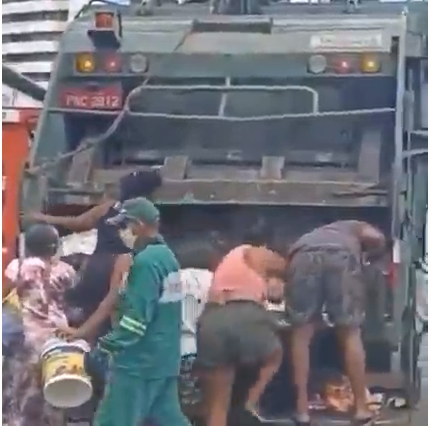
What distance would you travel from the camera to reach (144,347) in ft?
15.3

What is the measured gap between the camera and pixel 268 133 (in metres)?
4.89

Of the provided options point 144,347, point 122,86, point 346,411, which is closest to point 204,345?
point 144,347

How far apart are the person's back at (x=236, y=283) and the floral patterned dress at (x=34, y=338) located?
49cm

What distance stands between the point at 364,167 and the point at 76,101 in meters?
1.02

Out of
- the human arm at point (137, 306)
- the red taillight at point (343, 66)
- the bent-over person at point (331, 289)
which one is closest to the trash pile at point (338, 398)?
the bent-over person at point (331, 289)

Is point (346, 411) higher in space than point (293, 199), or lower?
lower

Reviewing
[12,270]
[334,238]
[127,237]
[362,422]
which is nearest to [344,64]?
[334,238]

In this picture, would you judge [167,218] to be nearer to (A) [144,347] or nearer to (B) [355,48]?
(A) [144,347]

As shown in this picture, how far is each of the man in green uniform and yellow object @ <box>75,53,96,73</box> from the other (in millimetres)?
695

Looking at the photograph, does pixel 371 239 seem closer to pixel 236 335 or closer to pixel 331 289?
pixel 331 289

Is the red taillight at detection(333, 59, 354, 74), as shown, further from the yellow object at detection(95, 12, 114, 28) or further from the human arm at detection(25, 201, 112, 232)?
the human arm at detection(25, 201, 112, 232)

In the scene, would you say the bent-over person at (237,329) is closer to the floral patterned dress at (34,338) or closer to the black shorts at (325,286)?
the black shorts at (325,286)

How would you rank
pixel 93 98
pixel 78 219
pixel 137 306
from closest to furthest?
pixel 137 306, pixel 78 219, pixel 93 98

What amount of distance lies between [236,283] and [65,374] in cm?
64
